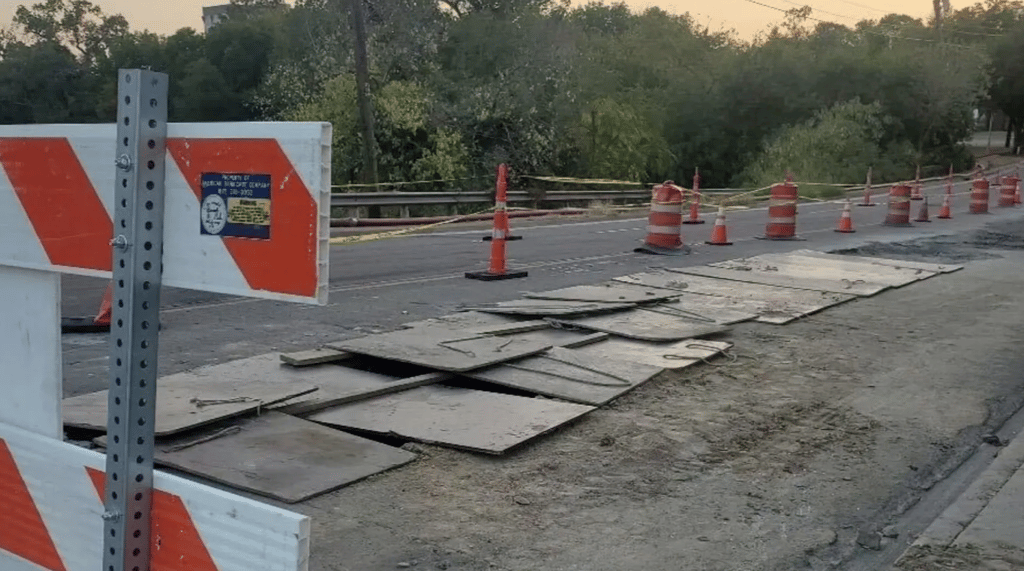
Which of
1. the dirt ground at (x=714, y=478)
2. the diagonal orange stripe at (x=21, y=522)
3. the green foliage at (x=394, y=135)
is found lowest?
the dirt ground at (x=714, y=478)

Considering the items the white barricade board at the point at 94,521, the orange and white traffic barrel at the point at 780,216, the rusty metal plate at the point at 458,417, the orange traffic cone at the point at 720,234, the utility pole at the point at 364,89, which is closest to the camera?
the white barricade board at the point at 94,521

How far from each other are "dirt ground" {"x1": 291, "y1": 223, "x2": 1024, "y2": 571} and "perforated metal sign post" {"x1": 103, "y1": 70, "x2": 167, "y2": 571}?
5.50 ft

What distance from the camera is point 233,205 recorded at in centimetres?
234

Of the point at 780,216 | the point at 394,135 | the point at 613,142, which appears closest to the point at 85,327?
the point at 780,216

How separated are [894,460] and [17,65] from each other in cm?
5717

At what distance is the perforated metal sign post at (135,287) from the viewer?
2346 millimetres

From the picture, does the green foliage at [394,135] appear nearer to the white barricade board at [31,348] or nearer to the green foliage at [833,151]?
the green foliage at [833,151]

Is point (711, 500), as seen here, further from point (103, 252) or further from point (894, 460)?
point (103, 252)

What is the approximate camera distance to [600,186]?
4003cm

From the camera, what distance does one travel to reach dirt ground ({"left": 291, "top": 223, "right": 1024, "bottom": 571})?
425 cm

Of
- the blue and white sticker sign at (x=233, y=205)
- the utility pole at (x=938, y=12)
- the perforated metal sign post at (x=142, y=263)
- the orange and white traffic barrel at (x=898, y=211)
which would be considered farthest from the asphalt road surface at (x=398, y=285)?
the utility pole at (x=938, y=12)

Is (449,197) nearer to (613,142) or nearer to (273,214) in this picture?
(613,142)

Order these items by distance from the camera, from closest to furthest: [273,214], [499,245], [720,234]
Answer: [273,214], [499,245], [720,234]

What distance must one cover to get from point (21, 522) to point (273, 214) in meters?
1.30
